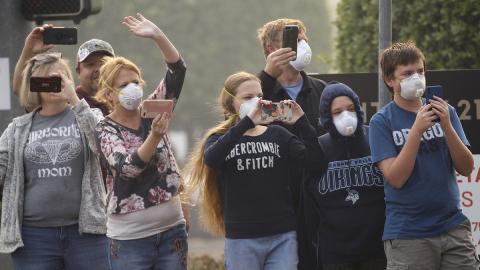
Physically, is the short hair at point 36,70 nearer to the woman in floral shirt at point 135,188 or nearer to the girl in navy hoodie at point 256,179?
the woman in floral shirt at point 135,188

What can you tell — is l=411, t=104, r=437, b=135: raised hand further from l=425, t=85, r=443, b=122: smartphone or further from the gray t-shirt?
the gray t-shirt

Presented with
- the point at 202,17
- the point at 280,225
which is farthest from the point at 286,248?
the point at 202,17

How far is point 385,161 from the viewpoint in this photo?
6.12m

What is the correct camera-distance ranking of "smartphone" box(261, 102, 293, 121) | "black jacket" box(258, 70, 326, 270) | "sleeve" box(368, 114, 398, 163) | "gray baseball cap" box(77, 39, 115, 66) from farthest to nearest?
"gray baseball cap" box(77, 39, 115, 66) < "black jacket" box(258, 70, 326, 270) < "smartphone" box(261, 102, 293, 121) < "sleeve" box(368, 114, 398, 163)

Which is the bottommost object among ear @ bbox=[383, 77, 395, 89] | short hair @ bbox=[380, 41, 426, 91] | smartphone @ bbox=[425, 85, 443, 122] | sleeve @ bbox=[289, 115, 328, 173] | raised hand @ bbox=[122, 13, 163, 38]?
sleeve @ bbox=[289, 115, 328, 173]

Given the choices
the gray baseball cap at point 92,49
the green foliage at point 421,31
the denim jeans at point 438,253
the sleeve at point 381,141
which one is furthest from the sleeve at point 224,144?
the green foliage at point 421,31

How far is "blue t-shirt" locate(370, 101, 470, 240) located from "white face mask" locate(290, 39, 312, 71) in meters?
0.69

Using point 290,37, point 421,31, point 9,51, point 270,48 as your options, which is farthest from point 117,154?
point 421,31

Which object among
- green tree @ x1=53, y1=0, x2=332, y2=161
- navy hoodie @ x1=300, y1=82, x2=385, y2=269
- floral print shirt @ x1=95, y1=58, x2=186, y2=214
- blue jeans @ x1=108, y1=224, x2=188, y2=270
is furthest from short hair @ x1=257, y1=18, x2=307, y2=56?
green tree @ x1=53, y1=0, x2=332, y2=161

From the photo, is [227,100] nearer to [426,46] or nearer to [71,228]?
[71,228]

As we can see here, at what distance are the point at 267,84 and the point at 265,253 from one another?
1.00 m

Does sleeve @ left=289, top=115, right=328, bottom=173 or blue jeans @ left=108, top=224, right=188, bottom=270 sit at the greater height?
sleeve @ left=289, top=115, right=328, bottom=173

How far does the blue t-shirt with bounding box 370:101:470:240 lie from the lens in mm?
6035

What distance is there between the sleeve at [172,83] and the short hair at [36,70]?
528mm
